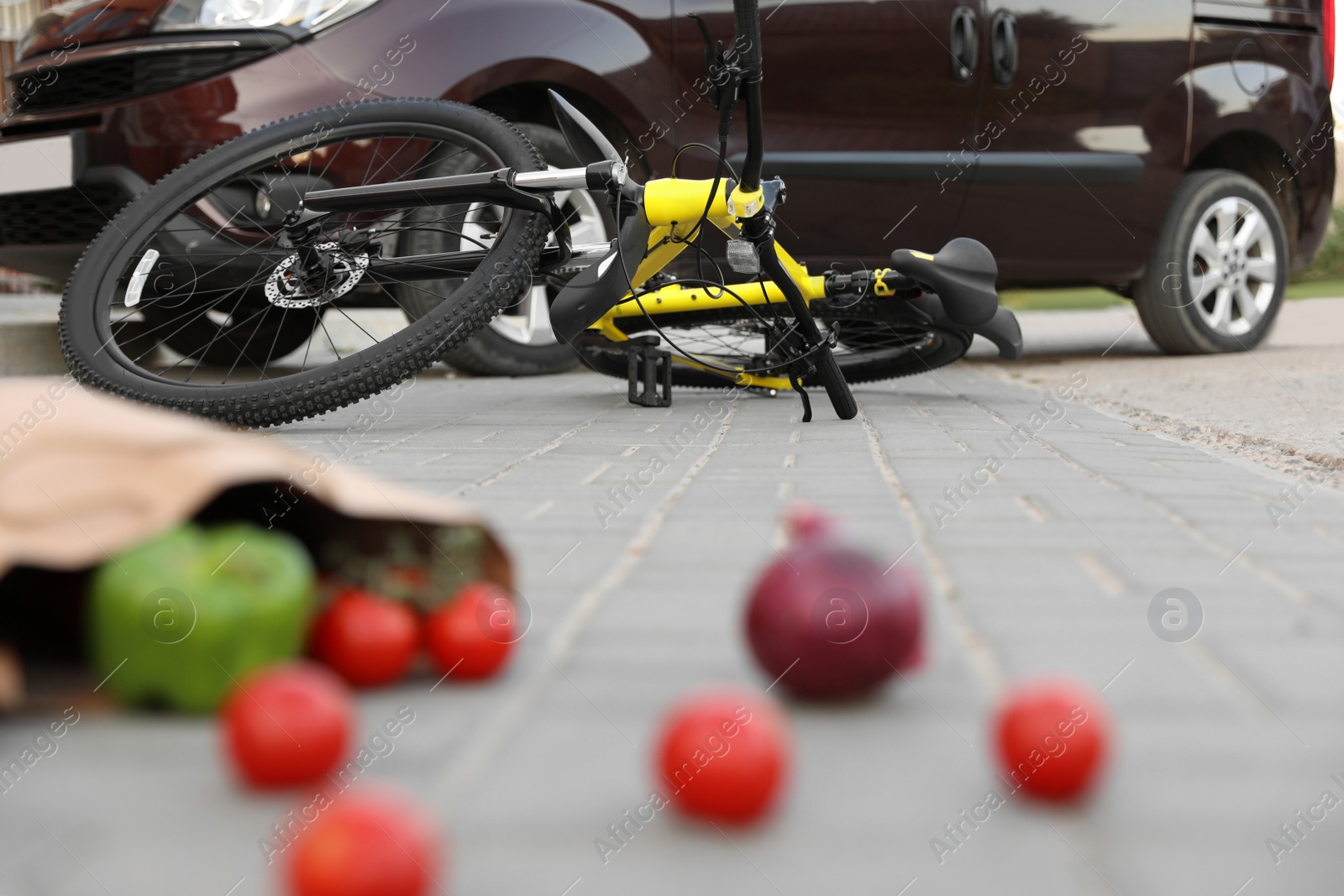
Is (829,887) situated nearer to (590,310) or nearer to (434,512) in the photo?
(434,512)

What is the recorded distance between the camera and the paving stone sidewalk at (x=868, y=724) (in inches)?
39.0

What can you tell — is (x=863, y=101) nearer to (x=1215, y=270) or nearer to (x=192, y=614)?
(x=1215, y=270)

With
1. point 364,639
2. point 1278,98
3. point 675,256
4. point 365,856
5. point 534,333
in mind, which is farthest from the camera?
point 1278,98

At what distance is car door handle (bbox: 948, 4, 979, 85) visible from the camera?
5.05 meters

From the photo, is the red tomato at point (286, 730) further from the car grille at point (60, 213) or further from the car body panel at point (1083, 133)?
the car body panel at point (1083, 133)

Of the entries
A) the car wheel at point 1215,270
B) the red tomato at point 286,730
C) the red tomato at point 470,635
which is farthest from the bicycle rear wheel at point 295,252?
the car wheel at point 1215,270

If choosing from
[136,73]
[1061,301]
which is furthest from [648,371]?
[1061,301]

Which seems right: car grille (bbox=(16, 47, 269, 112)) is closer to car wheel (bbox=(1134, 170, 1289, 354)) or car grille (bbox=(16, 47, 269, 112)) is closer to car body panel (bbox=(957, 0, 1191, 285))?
car body panel (bbox=(957, 0, 1191, 285))

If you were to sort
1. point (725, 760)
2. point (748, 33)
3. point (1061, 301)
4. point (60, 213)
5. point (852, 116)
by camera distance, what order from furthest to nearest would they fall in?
point (1061, 301)
point (852, 116)
point (60, 213)
point (748, 33)
point (725, 760)

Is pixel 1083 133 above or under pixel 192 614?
under

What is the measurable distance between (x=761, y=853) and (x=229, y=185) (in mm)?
3465

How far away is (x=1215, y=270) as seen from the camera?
6074 millimetres

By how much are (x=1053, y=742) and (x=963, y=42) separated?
14.6 ft

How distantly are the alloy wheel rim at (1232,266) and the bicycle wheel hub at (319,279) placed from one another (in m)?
4.00
